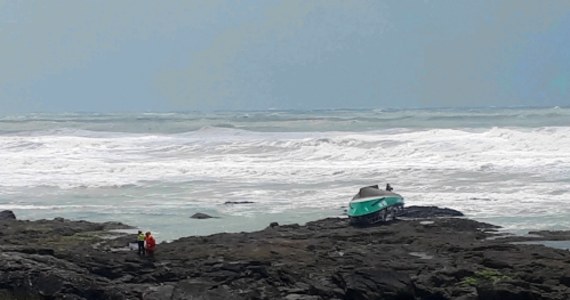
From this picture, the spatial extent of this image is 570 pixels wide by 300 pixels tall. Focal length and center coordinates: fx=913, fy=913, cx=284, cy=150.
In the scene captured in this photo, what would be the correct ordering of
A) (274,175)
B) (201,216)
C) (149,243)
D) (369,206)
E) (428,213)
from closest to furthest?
(149,243) → (369,206) → (428,213) → (201,216) → (274,175)

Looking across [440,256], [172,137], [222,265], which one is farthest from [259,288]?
[172,137]

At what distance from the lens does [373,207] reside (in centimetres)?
2216

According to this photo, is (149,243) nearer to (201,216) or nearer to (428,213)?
(201,216)

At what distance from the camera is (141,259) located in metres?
16.0

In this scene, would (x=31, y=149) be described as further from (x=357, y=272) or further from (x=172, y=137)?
(x=357, y=272)

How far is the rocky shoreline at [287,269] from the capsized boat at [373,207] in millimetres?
3127

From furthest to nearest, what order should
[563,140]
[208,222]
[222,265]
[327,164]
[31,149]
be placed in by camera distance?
[31,149], [563,140], [327,164], [208,222], [222,265]

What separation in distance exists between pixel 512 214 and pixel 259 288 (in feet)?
36.9

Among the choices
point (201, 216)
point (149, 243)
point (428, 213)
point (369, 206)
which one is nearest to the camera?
point (149, 243)

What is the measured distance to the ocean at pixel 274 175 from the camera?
82.7ft

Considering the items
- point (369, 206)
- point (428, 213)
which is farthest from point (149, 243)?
point (428, 213)

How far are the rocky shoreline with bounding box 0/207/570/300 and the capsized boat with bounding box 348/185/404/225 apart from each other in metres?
3.13

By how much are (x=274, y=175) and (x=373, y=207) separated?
48.5 feet

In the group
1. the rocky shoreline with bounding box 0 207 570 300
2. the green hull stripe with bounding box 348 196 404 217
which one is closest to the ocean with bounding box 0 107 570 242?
the green hull stripe with bounding box 348 196 404 217
